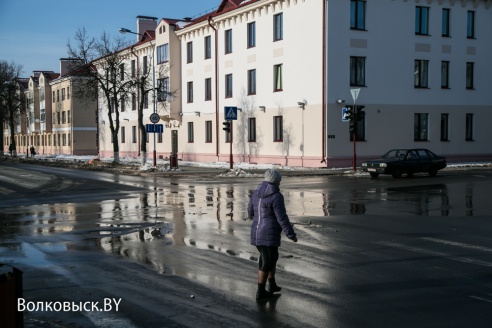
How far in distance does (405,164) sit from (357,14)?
446 inches

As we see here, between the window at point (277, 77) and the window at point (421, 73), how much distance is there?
341 inches

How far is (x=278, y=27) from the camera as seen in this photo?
35094mm

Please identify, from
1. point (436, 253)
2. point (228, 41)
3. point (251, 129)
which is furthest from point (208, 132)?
point (436, 253)

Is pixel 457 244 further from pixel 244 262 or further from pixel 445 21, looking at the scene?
pixel 445 21

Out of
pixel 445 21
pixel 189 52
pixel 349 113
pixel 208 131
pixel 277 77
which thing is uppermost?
pixel 445 21

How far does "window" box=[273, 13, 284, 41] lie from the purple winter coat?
96.6 ft

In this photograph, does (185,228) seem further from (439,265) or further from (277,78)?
(277,78)

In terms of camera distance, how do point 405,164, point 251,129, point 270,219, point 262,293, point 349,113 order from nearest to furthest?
1. point 262,293
2. point 270,219
3. point 405,164
4. point 349,113
5. point 251,129

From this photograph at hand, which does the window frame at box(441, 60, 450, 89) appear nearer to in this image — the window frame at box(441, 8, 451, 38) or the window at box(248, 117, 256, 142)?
the window frame at box(441, 8, 451, 38)

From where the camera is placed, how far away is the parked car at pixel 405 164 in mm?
25438

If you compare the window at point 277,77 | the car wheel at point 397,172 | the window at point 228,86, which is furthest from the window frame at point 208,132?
the car wheel at point 397,172

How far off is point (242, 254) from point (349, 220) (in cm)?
438

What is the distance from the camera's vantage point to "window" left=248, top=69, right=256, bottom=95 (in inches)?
1484

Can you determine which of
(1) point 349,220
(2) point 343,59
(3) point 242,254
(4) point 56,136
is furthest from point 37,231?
(4) point 56,136
